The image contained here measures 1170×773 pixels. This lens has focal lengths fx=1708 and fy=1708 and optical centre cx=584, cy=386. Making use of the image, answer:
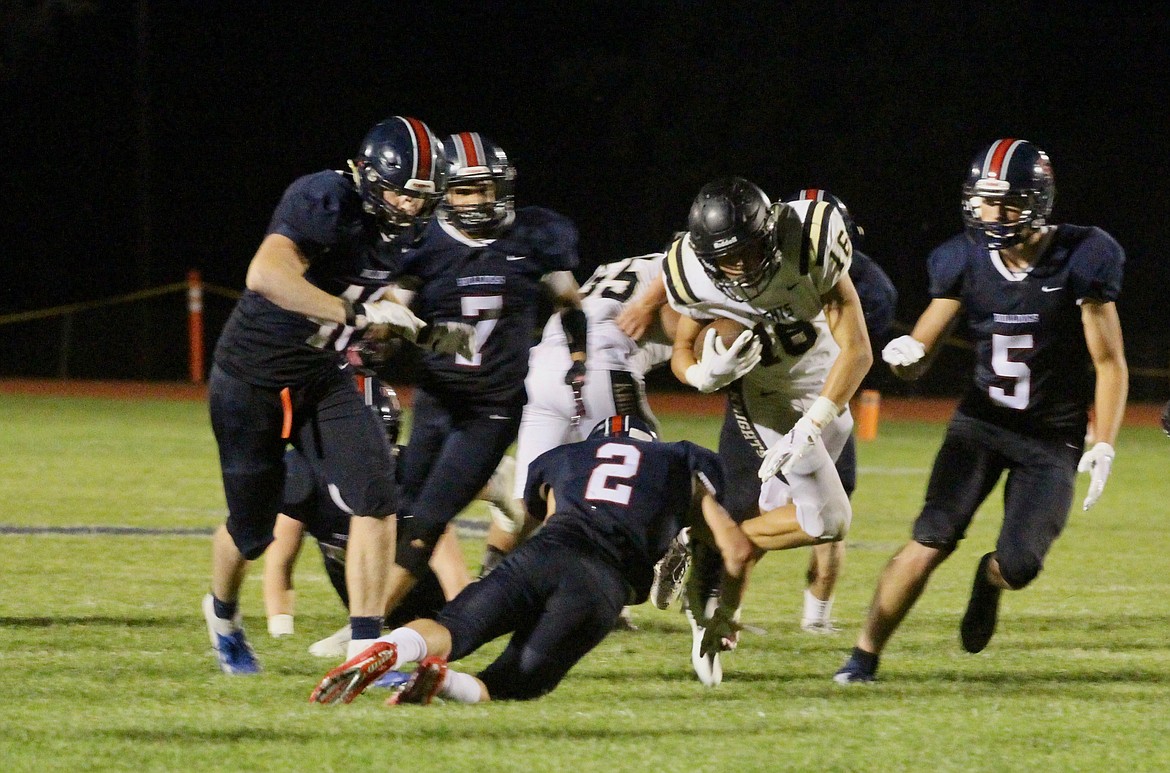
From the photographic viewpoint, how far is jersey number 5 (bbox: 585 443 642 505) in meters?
4.60

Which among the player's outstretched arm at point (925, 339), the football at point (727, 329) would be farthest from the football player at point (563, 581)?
the player's outstretched arm at point (925, 339)

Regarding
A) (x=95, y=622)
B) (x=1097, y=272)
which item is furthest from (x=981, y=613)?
(x=95, y=622)

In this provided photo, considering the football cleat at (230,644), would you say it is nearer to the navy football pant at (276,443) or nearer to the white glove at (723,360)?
the navy football pant at (276,443)

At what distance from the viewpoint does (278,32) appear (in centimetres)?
2805

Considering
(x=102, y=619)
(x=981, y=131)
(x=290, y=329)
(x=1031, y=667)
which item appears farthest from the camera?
(x=981, y=131)

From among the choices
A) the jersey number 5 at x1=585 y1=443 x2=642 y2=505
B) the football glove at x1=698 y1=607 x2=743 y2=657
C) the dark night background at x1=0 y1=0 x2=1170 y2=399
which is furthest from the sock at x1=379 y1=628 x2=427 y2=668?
the dark night background at x1=0 y1=0 x2=1170 y2=399

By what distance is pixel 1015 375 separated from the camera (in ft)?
16.8

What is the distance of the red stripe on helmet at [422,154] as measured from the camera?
478 cm

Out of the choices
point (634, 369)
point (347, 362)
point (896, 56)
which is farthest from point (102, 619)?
point (896, 56)

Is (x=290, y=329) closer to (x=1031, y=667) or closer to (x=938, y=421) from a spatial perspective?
(x=1031, y=667)

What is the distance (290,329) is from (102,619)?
5.22ft

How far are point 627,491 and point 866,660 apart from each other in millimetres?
952

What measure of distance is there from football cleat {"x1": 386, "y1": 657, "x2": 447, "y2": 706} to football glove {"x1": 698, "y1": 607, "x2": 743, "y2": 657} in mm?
842

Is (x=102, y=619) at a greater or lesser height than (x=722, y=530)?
lesser
